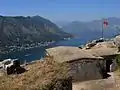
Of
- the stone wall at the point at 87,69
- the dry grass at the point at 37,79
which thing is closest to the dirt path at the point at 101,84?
the stone wall at the point at 87,69

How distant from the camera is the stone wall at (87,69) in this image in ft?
57.6

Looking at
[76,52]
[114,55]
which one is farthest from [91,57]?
[114,55]

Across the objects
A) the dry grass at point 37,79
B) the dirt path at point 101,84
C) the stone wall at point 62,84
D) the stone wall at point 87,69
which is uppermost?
the dry grass at point 37,79

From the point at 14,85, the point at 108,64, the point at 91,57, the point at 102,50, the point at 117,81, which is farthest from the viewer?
the point at 102,50

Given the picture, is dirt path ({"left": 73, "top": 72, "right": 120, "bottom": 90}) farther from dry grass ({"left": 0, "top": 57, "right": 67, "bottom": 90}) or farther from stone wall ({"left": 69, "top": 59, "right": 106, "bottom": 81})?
dry grass ({"left": 0, "top": 57, "right": 67, "bottom": 90})

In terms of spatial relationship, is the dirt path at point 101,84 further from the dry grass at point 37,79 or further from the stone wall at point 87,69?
the dry grass at point 37,79

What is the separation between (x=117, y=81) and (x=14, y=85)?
7.62m

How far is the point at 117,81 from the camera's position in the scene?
1686cm

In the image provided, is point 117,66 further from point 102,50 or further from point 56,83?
point 56,83

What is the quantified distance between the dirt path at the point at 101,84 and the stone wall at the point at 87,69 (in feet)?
1.85

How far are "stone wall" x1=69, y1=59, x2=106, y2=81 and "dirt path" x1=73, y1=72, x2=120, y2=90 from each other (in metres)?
0.56

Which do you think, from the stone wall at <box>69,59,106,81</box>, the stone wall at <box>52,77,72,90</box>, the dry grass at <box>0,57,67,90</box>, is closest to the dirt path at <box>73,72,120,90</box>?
the stone wall at <box>69,59,106,81</box>

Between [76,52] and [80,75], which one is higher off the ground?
[76,52]

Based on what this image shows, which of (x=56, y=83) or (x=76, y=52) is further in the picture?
(x=76, y=52)
